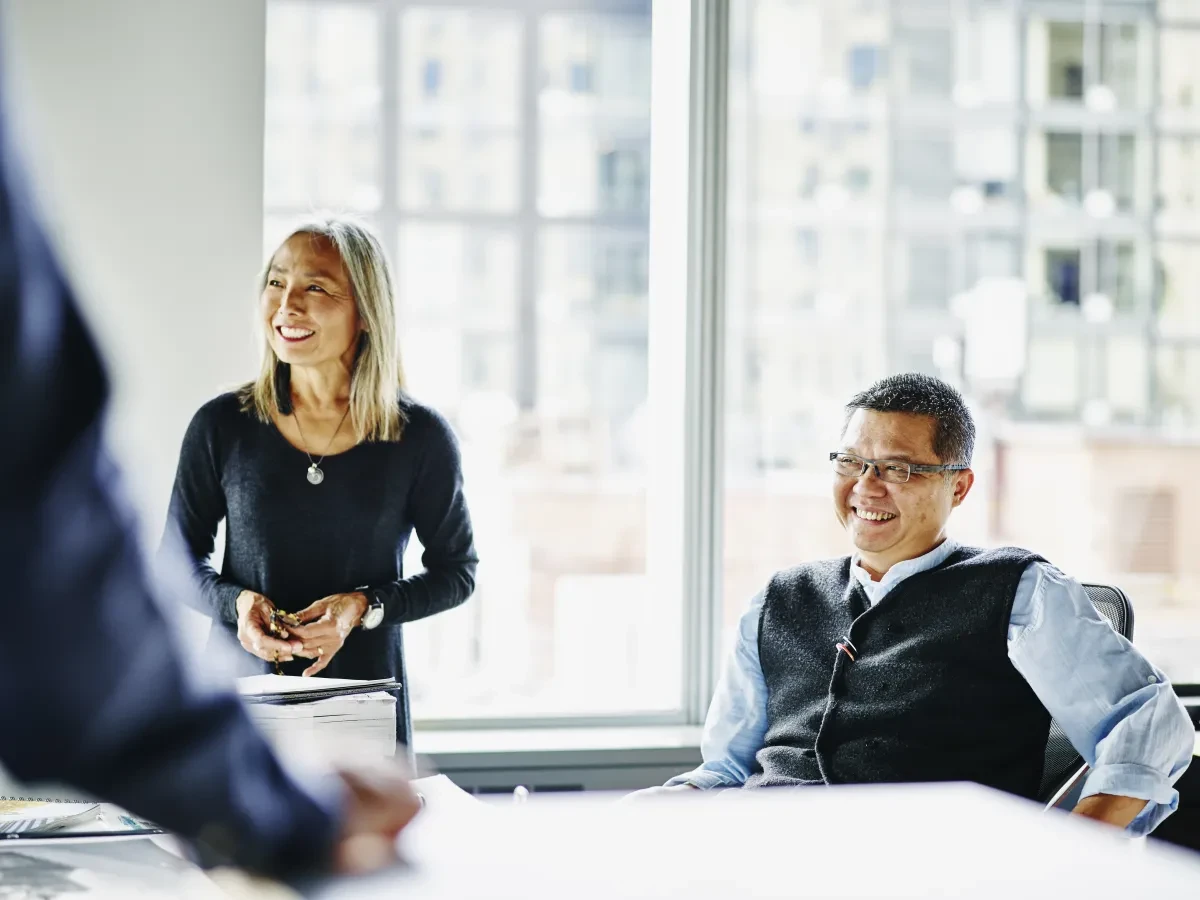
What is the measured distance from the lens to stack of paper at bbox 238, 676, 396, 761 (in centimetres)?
155

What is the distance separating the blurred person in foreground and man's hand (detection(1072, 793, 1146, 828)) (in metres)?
1.54

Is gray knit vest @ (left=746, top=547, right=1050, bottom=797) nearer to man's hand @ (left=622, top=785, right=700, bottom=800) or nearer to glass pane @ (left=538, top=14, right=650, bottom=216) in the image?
man's hand @ (left=622, top=785, right=700, bottom=800)

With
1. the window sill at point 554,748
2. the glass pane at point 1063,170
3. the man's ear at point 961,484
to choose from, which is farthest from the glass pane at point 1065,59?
the window sill at point 554,748

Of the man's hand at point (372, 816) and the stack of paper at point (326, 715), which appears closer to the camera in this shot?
the man's hand at point (372, 816)

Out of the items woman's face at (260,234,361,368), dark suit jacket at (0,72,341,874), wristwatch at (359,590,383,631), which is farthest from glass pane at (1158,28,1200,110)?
dark suit jacket at (0,72,341,874)

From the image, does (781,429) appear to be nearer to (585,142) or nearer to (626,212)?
(626,212)

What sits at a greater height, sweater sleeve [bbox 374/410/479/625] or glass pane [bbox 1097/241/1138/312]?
glass pane [bbox 1097/241/1138/312]

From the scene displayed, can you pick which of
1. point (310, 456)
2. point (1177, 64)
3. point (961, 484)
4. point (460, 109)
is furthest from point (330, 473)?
point (1177, 64)

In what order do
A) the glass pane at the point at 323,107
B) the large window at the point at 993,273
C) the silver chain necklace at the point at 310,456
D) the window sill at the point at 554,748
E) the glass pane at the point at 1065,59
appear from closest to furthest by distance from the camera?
the silver chain necklace at the point at 310,456
the window sill at the point at 554,748
the glass pane at the point at 323,107
the large window at the point at 993,273
the glass pane at the point at 1065,59

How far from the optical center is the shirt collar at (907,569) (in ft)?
7.20

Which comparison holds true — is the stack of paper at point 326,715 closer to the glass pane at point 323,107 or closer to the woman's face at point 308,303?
the woman's face at point 308,303

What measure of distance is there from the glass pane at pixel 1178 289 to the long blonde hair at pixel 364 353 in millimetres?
2329

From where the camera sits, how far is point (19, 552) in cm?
53

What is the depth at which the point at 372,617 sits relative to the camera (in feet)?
7.29
